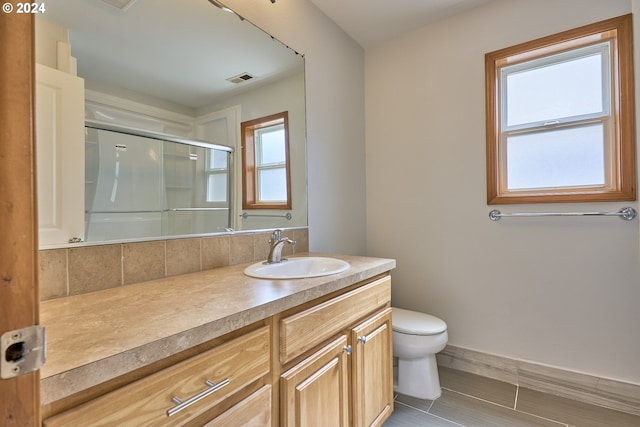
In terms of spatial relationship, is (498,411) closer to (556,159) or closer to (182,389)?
(556,159)

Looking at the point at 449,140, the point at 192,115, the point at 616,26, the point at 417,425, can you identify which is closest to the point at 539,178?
the point at 449,140

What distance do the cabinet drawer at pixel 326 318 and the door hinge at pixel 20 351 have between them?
64cm

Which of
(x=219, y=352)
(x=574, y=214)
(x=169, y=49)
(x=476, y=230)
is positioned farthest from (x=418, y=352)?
(x=169, y=49)

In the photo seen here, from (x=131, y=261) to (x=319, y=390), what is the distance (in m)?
0.83

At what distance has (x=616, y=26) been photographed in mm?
1690

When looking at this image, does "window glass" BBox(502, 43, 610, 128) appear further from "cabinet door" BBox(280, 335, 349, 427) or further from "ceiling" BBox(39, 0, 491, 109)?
"cabinet door" BBox(280, 335, 349, 427)

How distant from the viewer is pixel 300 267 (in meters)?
1.60

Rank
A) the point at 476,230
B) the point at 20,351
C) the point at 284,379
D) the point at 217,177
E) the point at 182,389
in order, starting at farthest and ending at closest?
the point at 476,230 < the point at 217,177 < the point at 284,379 < the point at 182,389 < the point at 20,351

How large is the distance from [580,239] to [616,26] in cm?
119

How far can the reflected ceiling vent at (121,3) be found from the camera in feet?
3.64

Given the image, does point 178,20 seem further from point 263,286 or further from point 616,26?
point 616,26

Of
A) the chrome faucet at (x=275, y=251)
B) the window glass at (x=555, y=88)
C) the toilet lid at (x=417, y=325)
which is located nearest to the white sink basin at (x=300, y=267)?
the chrome faucet at (x=275, y=251)

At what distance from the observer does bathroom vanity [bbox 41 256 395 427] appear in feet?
1.85

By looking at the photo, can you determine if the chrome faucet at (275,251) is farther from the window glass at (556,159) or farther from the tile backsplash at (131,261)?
the window glass at (556,159)
